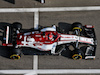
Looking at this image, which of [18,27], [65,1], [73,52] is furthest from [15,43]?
[65,1]

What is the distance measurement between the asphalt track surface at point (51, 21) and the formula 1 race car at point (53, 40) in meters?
0.63

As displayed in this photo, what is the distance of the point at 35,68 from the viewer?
9.77 m

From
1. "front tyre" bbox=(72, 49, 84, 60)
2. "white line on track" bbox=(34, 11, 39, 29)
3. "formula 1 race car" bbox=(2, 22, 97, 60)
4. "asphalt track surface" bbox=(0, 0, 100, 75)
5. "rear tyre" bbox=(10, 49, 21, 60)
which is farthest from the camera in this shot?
"white line on track" bbox=(34, 11, 39, 29)

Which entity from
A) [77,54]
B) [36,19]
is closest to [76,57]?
[77,54]

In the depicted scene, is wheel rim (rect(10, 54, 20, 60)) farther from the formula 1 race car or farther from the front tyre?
the front tyre

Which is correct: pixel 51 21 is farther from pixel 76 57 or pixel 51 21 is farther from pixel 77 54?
pixel 76 57

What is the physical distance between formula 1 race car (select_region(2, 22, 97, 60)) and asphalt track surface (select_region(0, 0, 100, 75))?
24.9 inches

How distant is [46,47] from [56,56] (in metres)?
1.35

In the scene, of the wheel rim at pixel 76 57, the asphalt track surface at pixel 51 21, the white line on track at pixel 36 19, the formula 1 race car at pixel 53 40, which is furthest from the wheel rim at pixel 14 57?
the wheel rim at pixel 76 57

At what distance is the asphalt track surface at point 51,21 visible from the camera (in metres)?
9.79

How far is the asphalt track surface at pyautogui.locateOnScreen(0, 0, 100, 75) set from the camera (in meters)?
9.79

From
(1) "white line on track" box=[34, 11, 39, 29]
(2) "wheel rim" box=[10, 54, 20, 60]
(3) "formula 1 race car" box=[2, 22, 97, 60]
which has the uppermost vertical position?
(1) "white line on track" box=[34, 11, 39, 29]

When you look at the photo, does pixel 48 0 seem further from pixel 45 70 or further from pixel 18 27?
pixel 45 70

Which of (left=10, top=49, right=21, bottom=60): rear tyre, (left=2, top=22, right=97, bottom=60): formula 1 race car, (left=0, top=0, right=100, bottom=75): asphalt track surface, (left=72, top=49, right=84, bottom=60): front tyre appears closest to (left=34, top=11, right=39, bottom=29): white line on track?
(left=0, top=0, right=100, bottom=75): asphalt track surface
